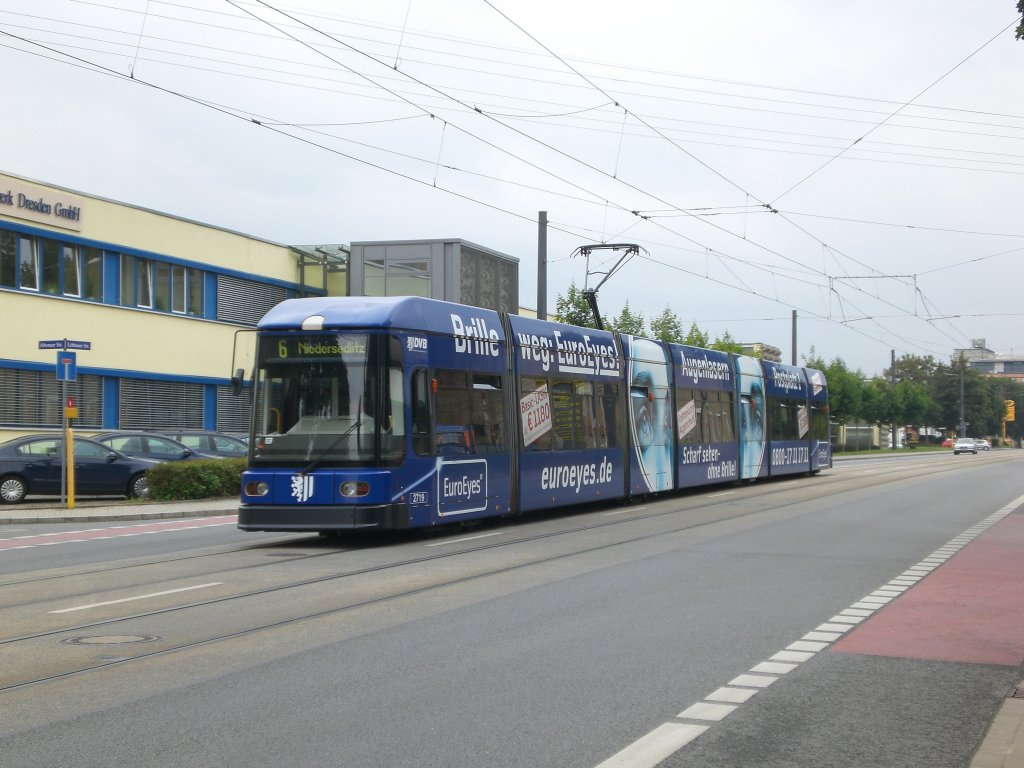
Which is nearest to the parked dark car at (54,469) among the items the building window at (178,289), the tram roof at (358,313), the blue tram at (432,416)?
the blue tram at (432,416)

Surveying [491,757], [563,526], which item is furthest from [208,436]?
[491,757]

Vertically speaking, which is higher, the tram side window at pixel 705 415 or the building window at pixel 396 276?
the building window at pixel 396 276

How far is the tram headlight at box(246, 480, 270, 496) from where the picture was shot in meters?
15.4

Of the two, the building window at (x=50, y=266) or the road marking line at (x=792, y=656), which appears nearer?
the road marking line at (x=792, y=656)

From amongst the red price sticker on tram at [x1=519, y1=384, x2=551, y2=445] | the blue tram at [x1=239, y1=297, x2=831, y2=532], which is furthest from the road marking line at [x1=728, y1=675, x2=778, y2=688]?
the red price sticker on tram at [x1=519, y1=384, x2=551, y2=445]

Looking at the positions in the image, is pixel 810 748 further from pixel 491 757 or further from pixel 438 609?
pixel 438 609

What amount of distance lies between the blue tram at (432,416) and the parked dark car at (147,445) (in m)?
10.2

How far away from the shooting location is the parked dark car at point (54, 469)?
25391 millimetres

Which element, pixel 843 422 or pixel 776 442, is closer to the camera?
pixel 776 442

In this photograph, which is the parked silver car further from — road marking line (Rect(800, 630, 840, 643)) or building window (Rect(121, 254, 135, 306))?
road marking line (Rect(800, 630, 840, 643))

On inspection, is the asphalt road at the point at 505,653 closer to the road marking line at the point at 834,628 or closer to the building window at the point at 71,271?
the road marking line at the point at 834,628

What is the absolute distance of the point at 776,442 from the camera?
1373 inches

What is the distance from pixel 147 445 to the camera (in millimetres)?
27750

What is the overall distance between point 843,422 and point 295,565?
81883 millimetres
